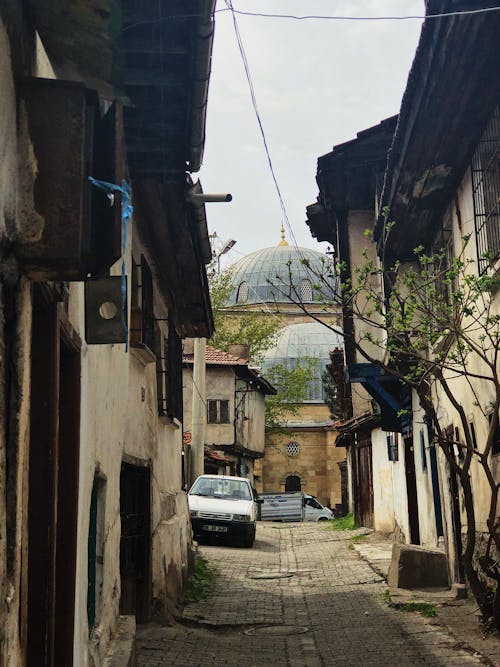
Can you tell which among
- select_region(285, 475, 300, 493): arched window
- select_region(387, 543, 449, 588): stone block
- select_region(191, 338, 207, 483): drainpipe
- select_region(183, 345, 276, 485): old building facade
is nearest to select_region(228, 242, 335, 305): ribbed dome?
select_region(285, 475, 300, 493): arched window

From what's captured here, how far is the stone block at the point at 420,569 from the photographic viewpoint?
38.1 feet

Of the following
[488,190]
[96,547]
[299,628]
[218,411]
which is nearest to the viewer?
[96,547]

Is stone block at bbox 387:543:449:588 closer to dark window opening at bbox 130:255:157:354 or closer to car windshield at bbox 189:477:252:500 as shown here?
dark window opening at bbox 130:255:157:354

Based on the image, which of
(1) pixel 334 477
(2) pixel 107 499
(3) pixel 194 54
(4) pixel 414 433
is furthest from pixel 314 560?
(1) pixel 334 477

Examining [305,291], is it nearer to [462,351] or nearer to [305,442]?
[305,442]

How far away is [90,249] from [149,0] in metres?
2.38

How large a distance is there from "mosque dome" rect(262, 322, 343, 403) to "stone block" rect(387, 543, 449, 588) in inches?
1621

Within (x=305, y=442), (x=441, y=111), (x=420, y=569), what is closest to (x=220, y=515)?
(x=420, y=569)

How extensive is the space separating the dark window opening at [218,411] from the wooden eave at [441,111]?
23.0 metres

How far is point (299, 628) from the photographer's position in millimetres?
9719

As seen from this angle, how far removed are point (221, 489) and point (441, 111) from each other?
13.9 meters

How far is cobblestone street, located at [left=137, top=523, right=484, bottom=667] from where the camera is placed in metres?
7.89

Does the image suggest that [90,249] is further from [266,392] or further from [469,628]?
[266,392]

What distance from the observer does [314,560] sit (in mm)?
17531
